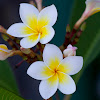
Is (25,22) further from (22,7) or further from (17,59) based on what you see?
(17,59)

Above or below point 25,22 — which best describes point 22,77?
below

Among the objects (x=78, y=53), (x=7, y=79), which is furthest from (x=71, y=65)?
(x=7, y=79)

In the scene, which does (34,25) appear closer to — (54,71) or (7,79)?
(54,71)

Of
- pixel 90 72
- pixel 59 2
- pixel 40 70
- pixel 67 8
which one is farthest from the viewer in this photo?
Answer: pixel 90 72

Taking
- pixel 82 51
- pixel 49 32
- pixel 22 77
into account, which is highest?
pixel 49 32

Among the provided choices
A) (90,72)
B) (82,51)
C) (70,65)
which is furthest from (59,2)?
(70,65)

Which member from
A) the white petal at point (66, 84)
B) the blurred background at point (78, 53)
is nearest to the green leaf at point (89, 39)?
the blurred background at point (78, 53)

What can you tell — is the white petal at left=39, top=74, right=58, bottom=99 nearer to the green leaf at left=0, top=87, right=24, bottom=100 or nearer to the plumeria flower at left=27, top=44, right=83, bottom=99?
the plumeria flower at left=27, top=44, right=83, bottom=99
